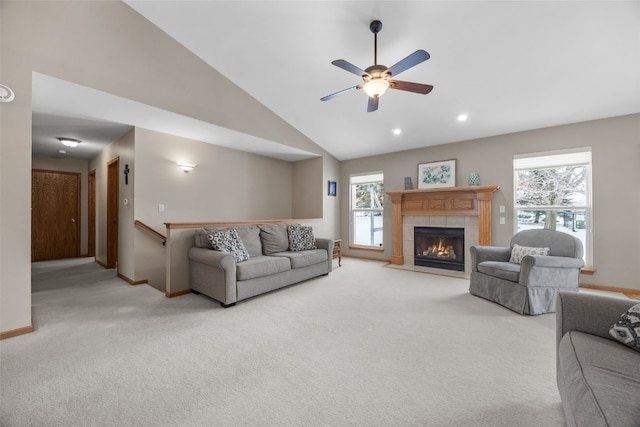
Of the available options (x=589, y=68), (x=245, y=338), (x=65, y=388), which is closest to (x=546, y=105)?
(x=589, y=68)

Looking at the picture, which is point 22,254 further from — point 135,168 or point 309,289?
point 309,289

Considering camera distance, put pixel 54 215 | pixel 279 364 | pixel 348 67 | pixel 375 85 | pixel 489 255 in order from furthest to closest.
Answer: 1. pixel 54 215
2. pixel 489 255
3. pixel 375 85
4. pixel 348 67
5. pixel 279 364

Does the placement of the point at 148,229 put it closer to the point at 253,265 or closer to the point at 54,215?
the point at 253,265

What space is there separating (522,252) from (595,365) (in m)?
2.70

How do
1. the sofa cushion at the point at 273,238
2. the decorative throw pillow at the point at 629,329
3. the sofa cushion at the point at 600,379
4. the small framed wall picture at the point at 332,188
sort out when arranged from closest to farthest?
the sofa cushion at the point at 600,379 < the decorative throw pillow at the point at 629,329 < the sofa cushion at the point at 273,238 < the small framed wall picture at the point at 332,188

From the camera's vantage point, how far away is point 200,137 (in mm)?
4586

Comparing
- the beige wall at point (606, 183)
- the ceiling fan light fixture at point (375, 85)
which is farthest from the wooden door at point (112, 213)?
the beige wall at point (606, 183)

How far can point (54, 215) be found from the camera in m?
6.14

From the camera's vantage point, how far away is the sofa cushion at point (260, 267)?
325 cm

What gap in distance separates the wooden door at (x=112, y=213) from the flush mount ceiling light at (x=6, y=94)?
8.06 feet

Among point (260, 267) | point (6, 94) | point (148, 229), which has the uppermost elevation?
point (6, 94)

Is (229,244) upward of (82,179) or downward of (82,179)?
downward

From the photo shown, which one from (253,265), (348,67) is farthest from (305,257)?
(348,67)

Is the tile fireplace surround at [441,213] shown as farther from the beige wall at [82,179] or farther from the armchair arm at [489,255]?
the beige wall at [82,179]
